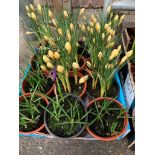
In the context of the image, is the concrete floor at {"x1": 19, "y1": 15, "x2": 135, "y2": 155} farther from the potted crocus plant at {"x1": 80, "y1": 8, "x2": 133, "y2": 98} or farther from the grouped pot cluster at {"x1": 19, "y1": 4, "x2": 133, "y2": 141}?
the potted crocus plant at {"x1": 80, "y1": 8, "x2": 133, "y2": 98}

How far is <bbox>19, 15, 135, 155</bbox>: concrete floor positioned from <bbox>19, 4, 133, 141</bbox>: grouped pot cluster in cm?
22

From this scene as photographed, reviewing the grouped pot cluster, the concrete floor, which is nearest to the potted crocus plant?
the grouped pot cluster

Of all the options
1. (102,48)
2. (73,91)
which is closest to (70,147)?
(73,91)

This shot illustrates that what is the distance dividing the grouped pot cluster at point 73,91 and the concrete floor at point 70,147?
218 millimetres

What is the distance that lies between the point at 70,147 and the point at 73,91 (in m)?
0.36

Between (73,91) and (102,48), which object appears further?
(73,91)

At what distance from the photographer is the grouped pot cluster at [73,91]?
1086 millimetres

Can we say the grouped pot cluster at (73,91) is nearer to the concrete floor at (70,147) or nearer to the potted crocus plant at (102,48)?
the potted crocus plant at (102,48)

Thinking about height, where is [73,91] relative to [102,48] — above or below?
below

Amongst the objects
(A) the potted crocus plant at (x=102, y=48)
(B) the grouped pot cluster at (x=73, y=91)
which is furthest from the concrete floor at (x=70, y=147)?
Answer: (A) the potted crocus plant at (x=102, y=48)

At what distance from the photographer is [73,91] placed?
1290mm

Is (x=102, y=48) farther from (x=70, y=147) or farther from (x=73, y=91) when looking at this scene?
(x=70, y=147)
